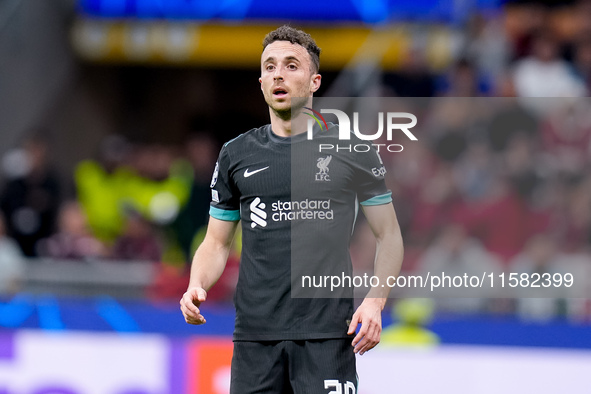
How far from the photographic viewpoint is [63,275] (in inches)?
304

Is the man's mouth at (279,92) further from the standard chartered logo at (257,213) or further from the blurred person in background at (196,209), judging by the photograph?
the blurred person in background at (196,209)

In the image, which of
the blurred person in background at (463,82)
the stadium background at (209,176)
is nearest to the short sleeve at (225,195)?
the stadium background at (209,176)

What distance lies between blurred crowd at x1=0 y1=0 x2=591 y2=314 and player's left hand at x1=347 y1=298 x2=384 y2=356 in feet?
5.56

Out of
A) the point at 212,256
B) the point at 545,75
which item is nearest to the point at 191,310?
the point at 212,256

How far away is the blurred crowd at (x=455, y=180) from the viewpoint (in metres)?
6.41

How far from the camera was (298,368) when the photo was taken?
11.3ft

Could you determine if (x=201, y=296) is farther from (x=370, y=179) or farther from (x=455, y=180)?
(x=455, y=180)

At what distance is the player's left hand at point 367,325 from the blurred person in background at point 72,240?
207 inches

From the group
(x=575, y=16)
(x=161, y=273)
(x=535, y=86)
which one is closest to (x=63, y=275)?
(x=161, y=273)

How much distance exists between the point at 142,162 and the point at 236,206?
6.47m

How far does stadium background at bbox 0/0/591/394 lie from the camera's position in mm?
6254

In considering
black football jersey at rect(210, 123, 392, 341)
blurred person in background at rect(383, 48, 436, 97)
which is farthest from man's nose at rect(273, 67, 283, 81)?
blurred person in background at rect(383, 48, 436, 97)

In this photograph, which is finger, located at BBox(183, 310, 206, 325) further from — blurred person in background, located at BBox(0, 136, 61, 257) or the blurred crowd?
blurred person in background, located at BBox(0, 136, 61, 257)

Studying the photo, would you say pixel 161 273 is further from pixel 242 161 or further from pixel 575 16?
pixel 575 16
